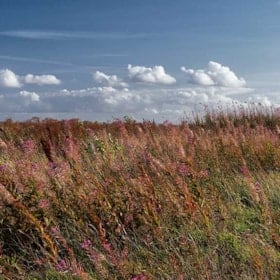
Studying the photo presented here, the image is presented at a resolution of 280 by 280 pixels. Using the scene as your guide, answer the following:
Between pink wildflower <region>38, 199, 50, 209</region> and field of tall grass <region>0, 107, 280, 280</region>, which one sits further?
pink wildflower <region>38, 199, 50, 209</region>

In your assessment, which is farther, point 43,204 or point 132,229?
point 132,229

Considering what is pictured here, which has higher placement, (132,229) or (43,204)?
(43,204)

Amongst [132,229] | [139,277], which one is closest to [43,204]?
[132,229]

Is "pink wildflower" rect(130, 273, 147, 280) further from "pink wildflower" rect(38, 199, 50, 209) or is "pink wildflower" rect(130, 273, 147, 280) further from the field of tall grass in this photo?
"pink wildflower" rect(38, 199, 50, 209)

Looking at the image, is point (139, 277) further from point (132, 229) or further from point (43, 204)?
point (43, 204)

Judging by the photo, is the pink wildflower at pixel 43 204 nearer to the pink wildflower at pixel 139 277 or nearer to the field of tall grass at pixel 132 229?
the field of tall grass at pixel 132 229

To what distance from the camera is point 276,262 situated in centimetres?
401

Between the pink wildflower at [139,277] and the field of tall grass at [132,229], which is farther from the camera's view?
the field of tall grass at [132,229]

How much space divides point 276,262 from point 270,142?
586 cm

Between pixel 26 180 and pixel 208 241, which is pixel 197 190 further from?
pixel 26 180

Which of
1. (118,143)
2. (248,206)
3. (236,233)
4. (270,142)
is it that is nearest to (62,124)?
(118,143)

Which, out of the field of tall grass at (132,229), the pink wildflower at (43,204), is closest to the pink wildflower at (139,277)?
the field of tall grass at (132,229)

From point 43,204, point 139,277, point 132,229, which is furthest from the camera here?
point 132,229

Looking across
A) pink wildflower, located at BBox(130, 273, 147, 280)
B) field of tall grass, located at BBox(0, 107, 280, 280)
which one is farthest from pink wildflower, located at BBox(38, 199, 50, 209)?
pink wildflower, located at BBox(130, 273, 147, 280)
